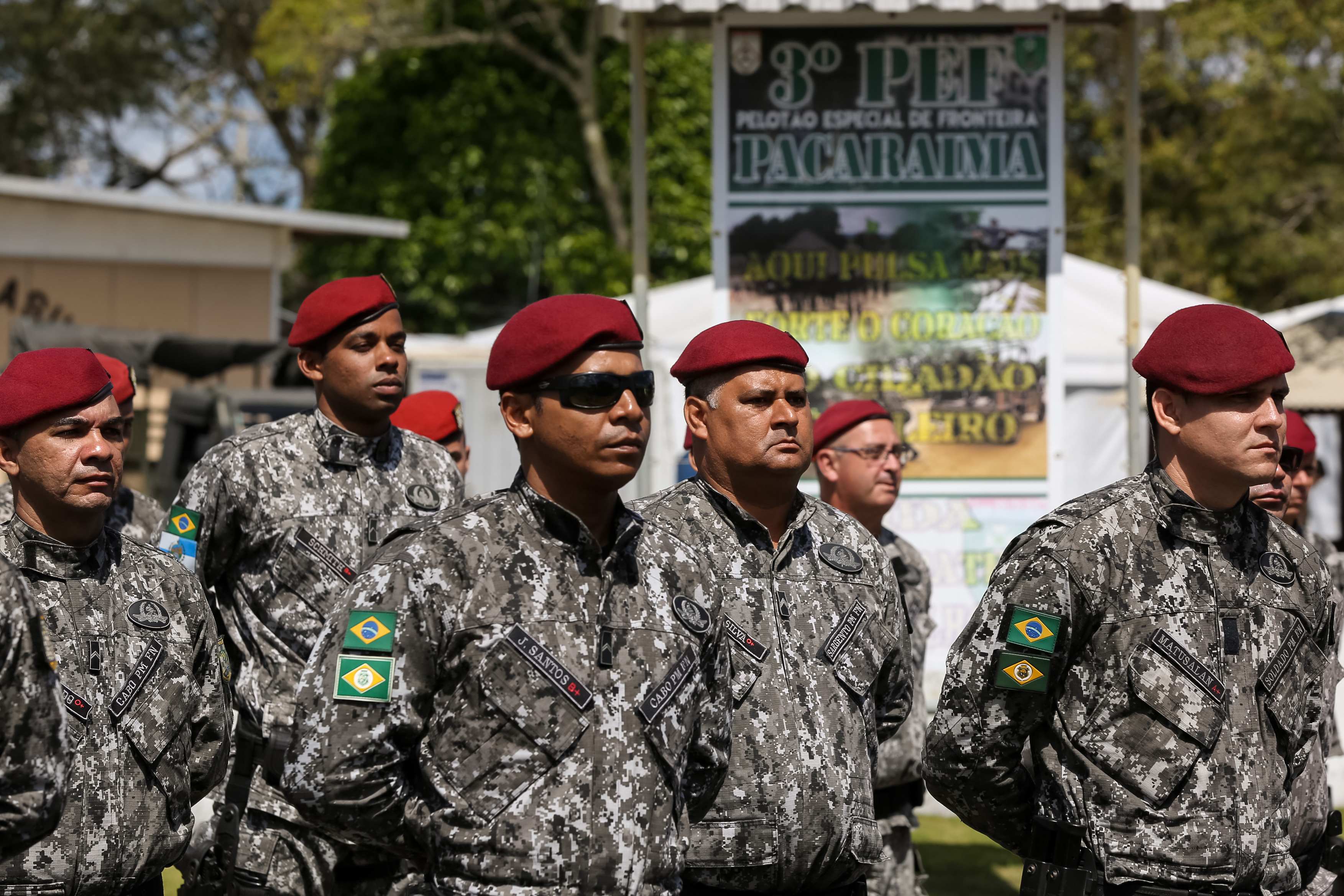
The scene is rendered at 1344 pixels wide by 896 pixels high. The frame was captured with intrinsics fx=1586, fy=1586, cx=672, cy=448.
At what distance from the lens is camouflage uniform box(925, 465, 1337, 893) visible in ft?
11.3

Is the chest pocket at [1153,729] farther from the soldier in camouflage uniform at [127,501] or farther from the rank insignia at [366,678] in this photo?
the soldier in camouflage uniform at [127,501]

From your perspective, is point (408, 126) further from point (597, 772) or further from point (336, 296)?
point (597, 772)

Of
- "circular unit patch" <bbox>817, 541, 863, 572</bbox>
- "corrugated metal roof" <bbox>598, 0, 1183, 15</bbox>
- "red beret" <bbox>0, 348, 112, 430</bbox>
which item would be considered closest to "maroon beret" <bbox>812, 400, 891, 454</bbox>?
"circular unit patch" <bbox>817, 541, 863, 572</bbox>

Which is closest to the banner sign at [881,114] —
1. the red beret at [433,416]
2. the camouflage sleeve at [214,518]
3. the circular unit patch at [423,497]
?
the red beret at [433,416]

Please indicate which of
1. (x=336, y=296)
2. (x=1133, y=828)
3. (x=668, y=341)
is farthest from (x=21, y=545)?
(x=668, y=341)

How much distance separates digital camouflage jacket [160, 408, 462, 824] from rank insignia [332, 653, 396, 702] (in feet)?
5.61

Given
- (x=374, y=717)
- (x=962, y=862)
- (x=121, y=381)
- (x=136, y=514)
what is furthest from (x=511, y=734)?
(x=962, y=862)

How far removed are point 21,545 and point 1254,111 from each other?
71.8ft

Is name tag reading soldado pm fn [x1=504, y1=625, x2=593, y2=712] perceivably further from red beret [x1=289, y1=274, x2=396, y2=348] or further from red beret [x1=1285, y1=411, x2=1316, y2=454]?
red beret [x1=1285, y1=411, x2=1316, y2=454]

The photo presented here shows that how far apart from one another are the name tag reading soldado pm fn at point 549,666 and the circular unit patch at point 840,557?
1.30m

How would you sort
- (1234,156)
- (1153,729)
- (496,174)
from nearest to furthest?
(1153,729)
(1234,156)
(496,174)

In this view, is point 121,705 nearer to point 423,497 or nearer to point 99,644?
point 99,644

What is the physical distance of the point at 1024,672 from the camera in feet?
11.7

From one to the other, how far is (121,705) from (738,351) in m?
1.76
